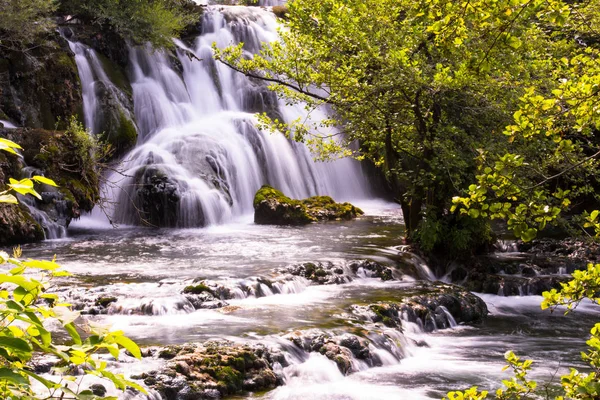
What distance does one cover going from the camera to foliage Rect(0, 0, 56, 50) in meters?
18.3

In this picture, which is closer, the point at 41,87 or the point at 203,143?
the point at 41,87

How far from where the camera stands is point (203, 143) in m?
21.9

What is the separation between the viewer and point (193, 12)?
29.4m

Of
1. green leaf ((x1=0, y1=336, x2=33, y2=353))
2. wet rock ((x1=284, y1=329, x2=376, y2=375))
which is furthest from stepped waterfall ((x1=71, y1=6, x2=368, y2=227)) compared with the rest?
green leaf ((x1=0, y1=336, x2=33, y2=353))

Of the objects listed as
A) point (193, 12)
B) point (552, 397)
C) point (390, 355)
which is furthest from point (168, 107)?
point (552, 397)

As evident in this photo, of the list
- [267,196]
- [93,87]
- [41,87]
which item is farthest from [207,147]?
[41,87]

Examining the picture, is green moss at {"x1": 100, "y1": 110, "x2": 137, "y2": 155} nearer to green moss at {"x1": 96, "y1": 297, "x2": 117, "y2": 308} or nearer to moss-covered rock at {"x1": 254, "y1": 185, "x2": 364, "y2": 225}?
moss-covered rock at {"x1": 254, "y1": 185, "x2": 364, "y2": 225}

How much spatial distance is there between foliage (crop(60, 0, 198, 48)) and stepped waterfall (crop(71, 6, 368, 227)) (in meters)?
1.23

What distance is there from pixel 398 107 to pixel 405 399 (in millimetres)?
7855

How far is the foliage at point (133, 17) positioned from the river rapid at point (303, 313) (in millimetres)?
10362

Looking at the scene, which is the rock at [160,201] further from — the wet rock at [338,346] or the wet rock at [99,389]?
the wet rock at [99,389]

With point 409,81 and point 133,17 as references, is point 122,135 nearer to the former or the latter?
point 133,17

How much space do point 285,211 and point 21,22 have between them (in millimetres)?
9946

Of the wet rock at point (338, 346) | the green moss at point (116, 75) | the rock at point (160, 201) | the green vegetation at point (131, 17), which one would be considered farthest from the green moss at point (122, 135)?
the wet rock at point (338, 346)
